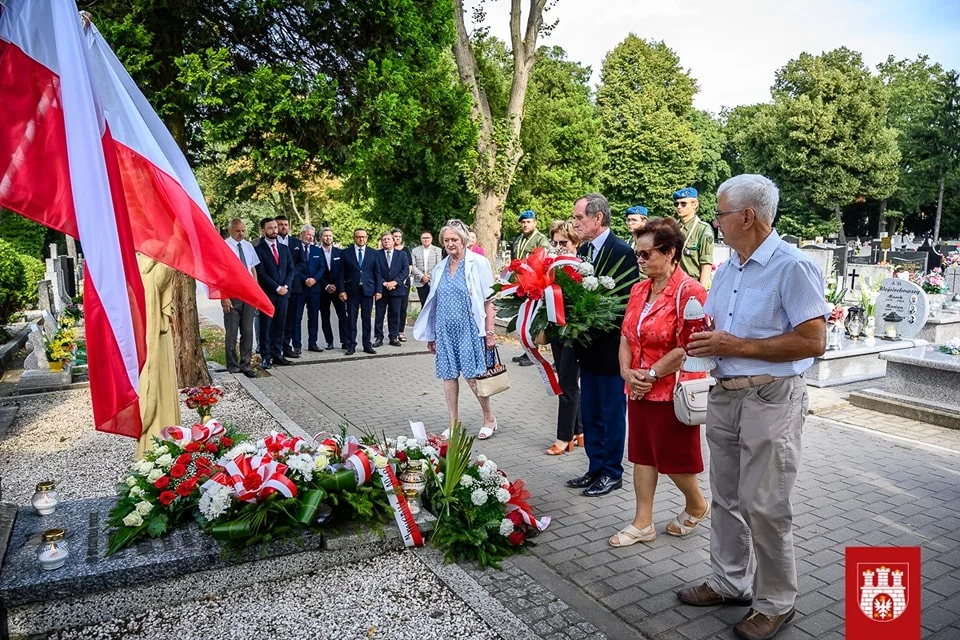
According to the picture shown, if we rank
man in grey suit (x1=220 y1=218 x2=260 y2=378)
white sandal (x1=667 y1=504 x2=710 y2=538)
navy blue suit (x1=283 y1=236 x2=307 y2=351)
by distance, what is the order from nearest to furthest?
white sandal (x1=667 y1=504 x2=710 y2=538) < man in grey suit (x1=220 y1=218 x2=260 y2=378) < navy blue suit (x1=283 y1=236 x2=307 y2=351)

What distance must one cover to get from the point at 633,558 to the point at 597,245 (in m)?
2.23

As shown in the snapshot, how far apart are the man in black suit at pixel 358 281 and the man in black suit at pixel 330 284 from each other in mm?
111

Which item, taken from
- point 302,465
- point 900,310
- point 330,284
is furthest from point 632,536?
point 330,284

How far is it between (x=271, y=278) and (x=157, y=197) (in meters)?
6.89

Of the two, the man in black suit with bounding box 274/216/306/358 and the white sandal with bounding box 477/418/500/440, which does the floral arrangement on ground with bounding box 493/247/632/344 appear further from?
the man in black suit with bounding box 274/216/306/358

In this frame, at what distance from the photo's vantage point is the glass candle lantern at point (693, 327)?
3.20m

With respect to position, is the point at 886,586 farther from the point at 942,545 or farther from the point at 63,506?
the point at 63,506

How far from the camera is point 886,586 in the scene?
184cm

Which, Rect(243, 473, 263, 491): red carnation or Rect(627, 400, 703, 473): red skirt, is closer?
Rect(243, 473, 263, 491): red carnation

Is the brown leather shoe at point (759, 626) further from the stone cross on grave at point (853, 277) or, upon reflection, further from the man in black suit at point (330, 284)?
the stone cross on grave at point (853, 277)

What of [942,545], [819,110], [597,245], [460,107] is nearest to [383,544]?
[597,245]

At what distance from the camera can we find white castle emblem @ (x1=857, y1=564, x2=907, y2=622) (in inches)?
72.1

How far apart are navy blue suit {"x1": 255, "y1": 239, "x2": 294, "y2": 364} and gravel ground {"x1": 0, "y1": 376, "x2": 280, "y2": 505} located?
159 centimetres

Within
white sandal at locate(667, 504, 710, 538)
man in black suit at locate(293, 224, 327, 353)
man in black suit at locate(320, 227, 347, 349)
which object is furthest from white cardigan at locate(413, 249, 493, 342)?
man in black suit at locate(320, 227, 347, 349)
